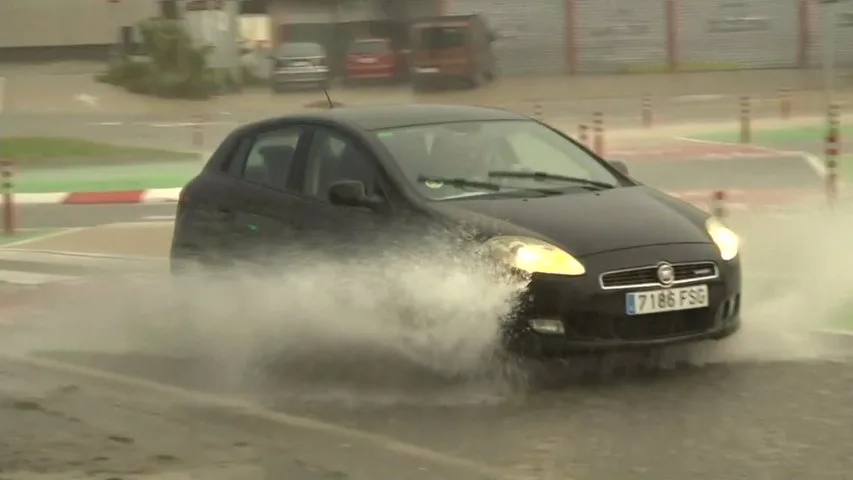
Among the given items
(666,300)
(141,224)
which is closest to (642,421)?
(666,300)

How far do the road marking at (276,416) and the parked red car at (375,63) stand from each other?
116 ft

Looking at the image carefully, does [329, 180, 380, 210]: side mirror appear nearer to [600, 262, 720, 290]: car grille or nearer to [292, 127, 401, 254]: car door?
[292, 127, 401, 254]: car door

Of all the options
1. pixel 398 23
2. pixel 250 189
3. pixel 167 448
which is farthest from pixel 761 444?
pixel 398 23

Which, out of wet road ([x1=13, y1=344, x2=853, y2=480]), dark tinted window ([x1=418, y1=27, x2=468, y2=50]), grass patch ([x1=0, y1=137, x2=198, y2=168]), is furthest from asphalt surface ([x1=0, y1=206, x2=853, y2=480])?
dark tinted window ([x1=418, y1=27, x2=468, y2=50])

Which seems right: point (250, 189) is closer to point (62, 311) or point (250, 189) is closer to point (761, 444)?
point (62, 311)

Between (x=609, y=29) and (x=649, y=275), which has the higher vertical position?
(x=649, y=275)

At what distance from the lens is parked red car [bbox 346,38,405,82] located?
1729 inches

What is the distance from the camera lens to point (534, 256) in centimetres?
718

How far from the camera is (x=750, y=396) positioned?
7.15 meters

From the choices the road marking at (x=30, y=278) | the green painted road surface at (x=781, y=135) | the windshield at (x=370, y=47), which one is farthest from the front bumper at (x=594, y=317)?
the windshield at (x=370, y=47)

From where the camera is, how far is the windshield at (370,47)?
146 ft

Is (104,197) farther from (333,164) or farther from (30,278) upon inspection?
(333,164)

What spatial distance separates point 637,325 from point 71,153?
22643mm

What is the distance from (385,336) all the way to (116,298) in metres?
3.63
